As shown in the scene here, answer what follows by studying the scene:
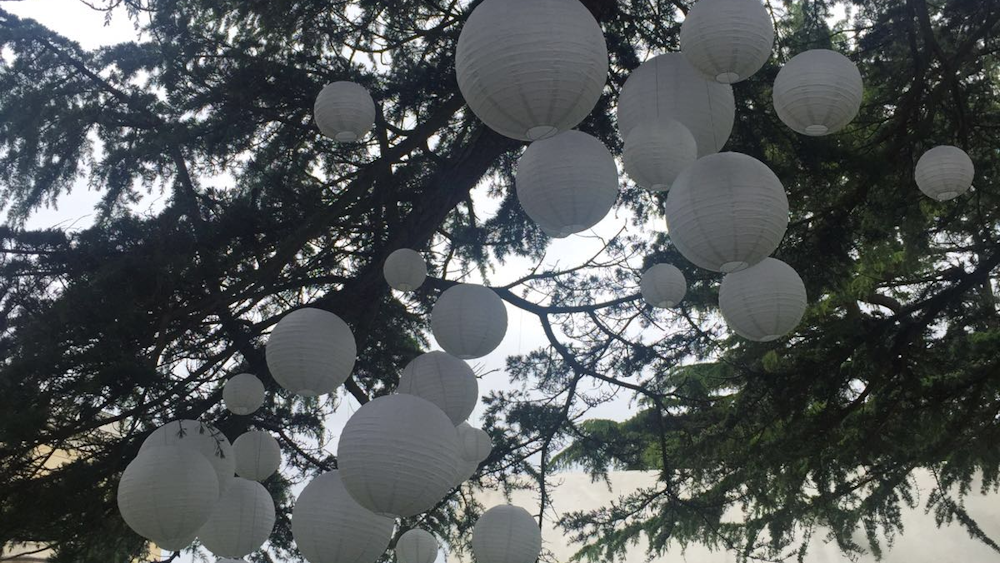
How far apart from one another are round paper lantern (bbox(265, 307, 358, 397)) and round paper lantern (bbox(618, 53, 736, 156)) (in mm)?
1482

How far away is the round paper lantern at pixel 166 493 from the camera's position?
2.73 m

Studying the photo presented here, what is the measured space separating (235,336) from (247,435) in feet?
2.22

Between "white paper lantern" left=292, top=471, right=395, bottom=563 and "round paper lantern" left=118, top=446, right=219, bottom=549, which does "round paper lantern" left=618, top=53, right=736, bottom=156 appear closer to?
"white paper lantern" left=292, top=471, right=395, bottom=563

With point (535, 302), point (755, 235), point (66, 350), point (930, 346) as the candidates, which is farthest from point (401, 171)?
point (930, 346)

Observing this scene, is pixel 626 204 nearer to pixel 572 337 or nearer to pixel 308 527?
pixel 572 337

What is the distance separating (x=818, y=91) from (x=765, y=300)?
74 cm

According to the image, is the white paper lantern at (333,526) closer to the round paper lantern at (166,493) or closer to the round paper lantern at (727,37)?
the round paper lantern at (166,493)

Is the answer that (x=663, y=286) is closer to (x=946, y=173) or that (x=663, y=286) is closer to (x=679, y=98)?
(x=679, y=98)

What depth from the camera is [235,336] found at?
4.20m

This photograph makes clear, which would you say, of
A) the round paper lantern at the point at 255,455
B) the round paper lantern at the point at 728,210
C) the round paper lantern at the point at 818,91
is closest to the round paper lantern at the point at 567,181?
the round paper lantern at the point at 728,210

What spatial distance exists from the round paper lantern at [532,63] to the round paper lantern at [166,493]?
72.2 inches

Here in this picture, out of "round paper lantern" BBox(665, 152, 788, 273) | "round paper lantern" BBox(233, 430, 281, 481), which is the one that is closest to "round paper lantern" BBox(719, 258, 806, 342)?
"round paper lantern" BBox(665, 152, 788, 273)

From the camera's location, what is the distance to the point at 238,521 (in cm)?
334

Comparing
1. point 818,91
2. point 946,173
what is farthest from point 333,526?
point 946,173
